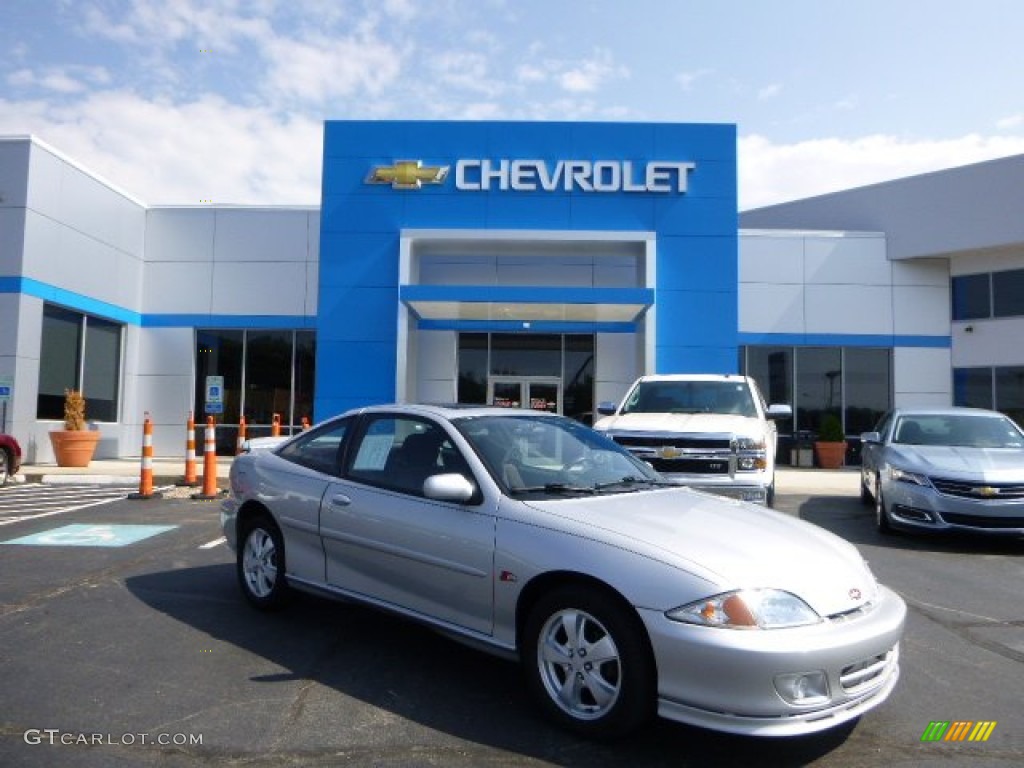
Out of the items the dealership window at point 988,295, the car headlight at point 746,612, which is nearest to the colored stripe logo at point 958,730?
the car headlight at point 746,612

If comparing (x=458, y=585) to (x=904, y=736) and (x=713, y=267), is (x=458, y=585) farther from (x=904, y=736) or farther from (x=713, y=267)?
(x=713, y=267)

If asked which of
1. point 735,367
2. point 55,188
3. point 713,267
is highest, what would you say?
point 55,188

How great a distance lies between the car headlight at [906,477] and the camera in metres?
8.16

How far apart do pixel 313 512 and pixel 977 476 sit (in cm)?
669

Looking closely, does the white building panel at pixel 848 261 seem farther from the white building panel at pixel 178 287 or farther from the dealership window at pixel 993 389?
the white building panel at pixel 178 287

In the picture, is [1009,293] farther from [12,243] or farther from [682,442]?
[12,243]

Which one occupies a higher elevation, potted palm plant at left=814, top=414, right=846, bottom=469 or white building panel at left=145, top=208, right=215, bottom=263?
white building panel at left=145, top=208, right=215, bottom=263

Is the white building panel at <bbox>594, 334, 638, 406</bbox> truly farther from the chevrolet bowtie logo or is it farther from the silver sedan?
the silver sedan

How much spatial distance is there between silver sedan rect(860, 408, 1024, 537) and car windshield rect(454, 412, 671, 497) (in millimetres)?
4783

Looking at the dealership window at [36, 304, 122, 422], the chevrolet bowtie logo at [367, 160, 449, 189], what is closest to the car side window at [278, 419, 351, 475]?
the chevrolet bowtie logo at [367, 160, 449, 189]

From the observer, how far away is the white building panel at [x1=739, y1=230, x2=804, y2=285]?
66.2 feet

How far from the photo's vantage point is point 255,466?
552cm

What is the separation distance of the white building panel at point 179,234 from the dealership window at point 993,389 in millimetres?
20039

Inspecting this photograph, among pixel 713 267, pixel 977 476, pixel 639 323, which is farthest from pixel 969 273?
pixel 977 476
